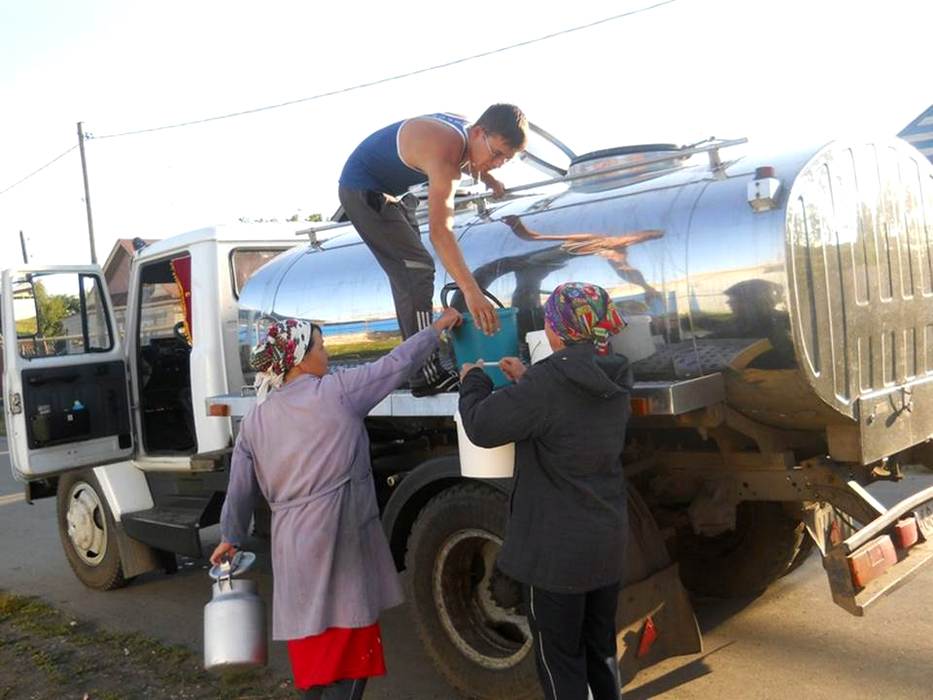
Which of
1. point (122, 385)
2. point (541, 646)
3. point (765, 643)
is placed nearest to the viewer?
point (541, 646)

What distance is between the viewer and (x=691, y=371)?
3623mm

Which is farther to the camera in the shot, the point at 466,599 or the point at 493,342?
the point at 466,599

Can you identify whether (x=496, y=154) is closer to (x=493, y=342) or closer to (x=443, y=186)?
(x=443, y=186)

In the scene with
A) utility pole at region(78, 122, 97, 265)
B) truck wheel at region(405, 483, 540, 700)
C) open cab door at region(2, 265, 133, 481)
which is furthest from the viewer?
utility pole at region(78, 122, 97, 265)

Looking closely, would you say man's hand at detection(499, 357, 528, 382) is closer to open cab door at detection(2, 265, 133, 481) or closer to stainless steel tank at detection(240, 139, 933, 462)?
stainless steel tank at detection(240, 139, 933, 462)

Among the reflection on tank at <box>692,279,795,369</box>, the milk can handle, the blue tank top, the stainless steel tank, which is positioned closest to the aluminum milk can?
the milk can handle

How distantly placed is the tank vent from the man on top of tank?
42cm

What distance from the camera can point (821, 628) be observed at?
4.96m

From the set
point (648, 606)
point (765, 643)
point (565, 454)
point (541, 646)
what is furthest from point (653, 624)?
point (765, 643)

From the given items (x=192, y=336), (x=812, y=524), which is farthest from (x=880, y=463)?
(x=192, y=336)

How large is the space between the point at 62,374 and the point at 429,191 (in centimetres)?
394

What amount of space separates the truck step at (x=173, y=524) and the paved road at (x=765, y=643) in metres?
0.55

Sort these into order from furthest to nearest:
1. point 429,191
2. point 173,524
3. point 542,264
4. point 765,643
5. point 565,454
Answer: point 173,524
point 765,643
point 542,264
point 429,191
point 565,454

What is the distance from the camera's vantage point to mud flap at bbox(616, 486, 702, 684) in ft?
11.9
